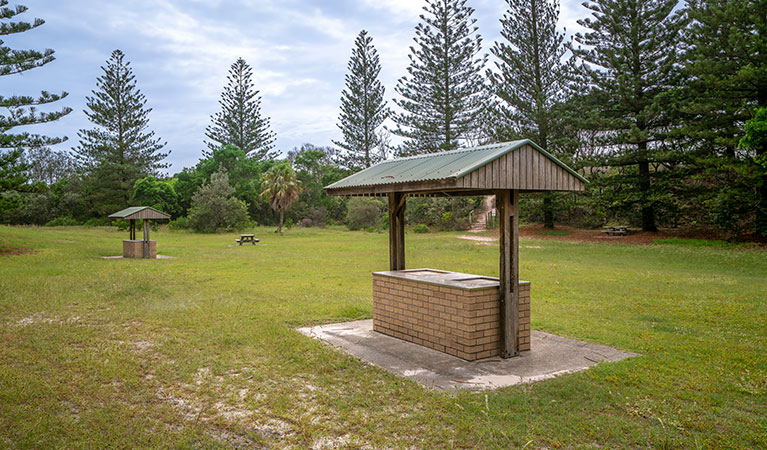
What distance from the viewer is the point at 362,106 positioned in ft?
130

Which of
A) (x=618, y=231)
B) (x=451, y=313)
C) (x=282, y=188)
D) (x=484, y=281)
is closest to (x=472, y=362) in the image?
(x=451, y=313)

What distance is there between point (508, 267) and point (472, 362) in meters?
0.93

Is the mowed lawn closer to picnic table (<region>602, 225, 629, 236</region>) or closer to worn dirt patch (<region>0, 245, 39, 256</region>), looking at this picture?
worn dirt patch (<region>0, 245, 39, 256</region>)

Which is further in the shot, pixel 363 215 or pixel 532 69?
pixel 363 215

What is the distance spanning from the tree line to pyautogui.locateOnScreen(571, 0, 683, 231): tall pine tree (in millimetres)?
65

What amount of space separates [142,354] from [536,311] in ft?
16.4

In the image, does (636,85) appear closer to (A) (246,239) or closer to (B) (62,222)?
(A) (246,239)

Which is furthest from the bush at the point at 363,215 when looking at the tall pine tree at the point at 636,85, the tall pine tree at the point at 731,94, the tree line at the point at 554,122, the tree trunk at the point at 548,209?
the tall pine tree at the point at 731,94

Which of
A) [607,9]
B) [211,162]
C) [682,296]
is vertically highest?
[607,9]

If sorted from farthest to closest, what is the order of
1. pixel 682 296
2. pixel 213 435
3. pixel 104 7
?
pixel 104 7 < pixel 682 296 < pixel 213 435

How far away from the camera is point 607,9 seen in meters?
23.0

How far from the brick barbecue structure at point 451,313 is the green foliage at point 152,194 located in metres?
35.2

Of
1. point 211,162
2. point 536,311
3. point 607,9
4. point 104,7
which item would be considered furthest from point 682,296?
point 211,162

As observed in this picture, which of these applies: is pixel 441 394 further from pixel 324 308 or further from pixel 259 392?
pixel 324 308
